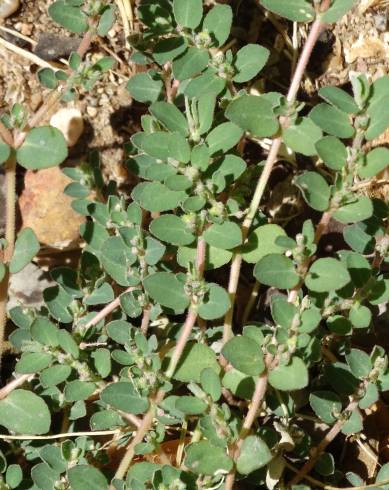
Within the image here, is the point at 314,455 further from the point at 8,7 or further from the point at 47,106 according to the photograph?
the point at 8,7

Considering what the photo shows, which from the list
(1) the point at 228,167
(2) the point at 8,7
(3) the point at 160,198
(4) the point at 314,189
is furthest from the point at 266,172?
(2) the point at 8,7

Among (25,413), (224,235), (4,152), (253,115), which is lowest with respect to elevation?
(25,413)

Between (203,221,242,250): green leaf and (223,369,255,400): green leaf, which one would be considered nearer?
(203,221,242,250): green leaf

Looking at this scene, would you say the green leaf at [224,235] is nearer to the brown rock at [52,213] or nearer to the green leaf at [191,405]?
the green leaf at [191,405]

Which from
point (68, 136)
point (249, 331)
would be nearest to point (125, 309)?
point (249, 331)

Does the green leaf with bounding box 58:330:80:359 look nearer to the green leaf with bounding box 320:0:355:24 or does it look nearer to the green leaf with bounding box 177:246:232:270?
the green leaf with bounding box 177:246:232:270

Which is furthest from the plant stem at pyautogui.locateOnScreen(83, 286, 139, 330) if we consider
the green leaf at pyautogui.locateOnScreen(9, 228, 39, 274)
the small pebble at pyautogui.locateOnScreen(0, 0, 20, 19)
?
the small pebble at pyautogui.locateOnScreen(0, 0, 20, 19)
